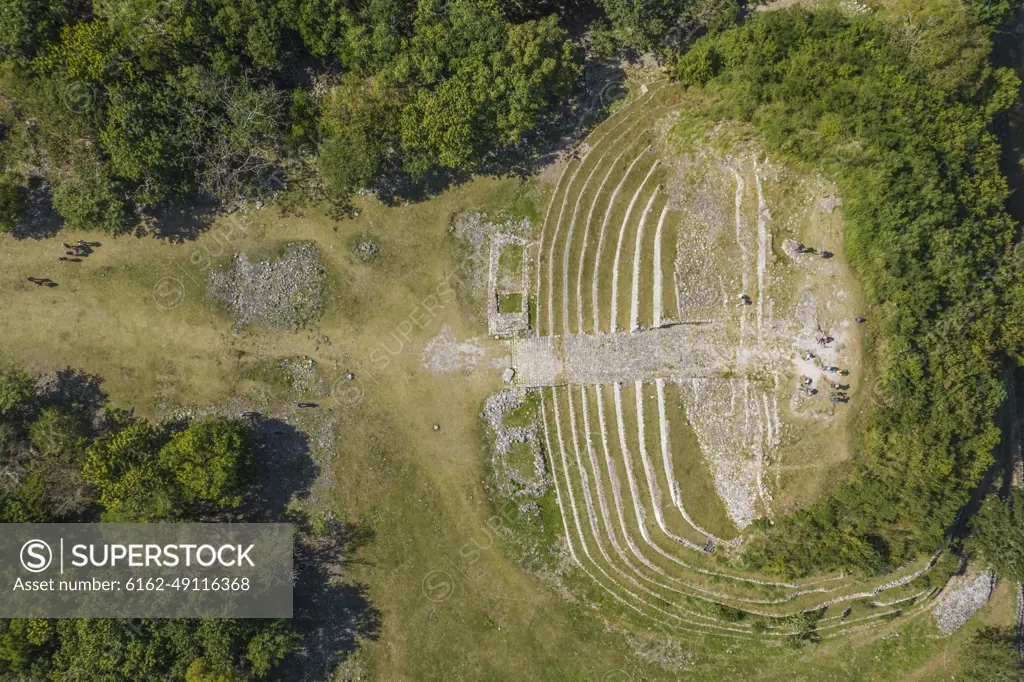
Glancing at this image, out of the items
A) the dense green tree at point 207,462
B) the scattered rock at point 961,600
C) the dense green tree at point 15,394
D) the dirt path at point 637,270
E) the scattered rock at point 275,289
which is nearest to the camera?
the dense green tree at point 207,462

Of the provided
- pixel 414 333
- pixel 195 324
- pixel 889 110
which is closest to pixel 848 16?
pixel 889 110

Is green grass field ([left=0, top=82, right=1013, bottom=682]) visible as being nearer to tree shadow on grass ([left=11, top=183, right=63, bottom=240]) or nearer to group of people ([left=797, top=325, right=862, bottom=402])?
tree shadow on grass ([left=11, top=183, right=63, bottom=240])

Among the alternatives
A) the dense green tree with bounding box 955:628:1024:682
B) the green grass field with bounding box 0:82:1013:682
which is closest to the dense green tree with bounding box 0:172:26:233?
the green grass field with bounding box 0:82:1013:682

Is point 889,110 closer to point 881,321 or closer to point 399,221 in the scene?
point 881,321

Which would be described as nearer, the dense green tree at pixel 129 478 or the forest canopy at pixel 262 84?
the forest canopy at pixel 262 84

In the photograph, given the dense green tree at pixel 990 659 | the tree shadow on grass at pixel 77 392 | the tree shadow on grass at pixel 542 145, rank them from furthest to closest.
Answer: the tree shadow on grass at pixel 542 145, the tree shadow on grass at pixel 77 392, the dense green tree at pixel 990 659

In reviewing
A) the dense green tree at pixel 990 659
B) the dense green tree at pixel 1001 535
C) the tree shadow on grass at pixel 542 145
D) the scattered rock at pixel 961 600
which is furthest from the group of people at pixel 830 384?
the tree shadow on grass at pixel 542 145

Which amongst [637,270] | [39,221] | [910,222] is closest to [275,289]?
[39,221]

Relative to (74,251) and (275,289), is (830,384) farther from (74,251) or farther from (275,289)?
(74,251)

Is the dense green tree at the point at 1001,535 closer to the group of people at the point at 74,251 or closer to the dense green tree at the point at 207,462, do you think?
the dense green tree at the point at 207,462
